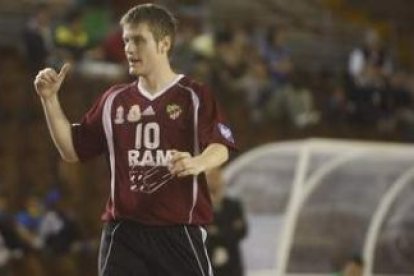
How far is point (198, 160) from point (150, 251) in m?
0.47

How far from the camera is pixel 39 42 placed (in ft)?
43.7

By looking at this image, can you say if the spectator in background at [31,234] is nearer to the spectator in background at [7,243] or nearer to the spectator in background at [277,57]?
the spectator in background at [7,243]

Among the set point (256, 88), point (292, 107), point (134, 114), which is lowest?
point (292, 107)

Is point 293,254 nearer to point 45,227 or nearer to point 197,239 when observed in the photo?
point 45,227

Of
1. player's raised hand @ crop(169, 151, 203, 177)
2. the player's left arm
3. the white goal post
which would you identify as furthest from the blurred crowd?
player's raised hand @ crop(169, 151, 203, 177)

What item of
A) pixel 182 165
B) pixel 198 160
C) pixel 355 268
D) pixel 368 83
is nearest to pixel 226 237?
pixel 355 268

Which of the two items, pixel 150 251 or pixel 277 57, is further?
pixel 277 57

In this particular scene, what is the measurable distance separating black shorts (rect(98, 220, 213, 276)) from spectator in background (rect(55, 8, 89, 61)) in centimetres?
846

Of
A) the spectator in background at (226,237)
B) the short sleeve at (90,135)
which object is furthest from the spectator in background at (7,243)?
the short sleeve at (90,135)

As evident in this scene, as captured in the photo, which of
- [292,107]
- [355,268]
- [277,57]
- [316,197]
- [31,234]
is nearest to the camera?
[355,268]

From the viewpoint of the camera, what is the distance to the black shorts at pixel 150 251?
213 inches

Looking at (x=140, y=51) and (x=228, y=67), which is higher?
(x=140, y=51)

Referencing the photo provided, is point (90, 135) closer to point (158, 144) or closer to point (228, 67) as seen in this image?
point (158, 144)

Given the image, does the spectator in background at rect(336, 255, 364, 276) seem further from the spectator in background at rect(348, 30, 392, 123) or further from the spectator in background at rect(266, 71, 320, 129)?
the spectator in background at rect(348, 30, 392, 123)
